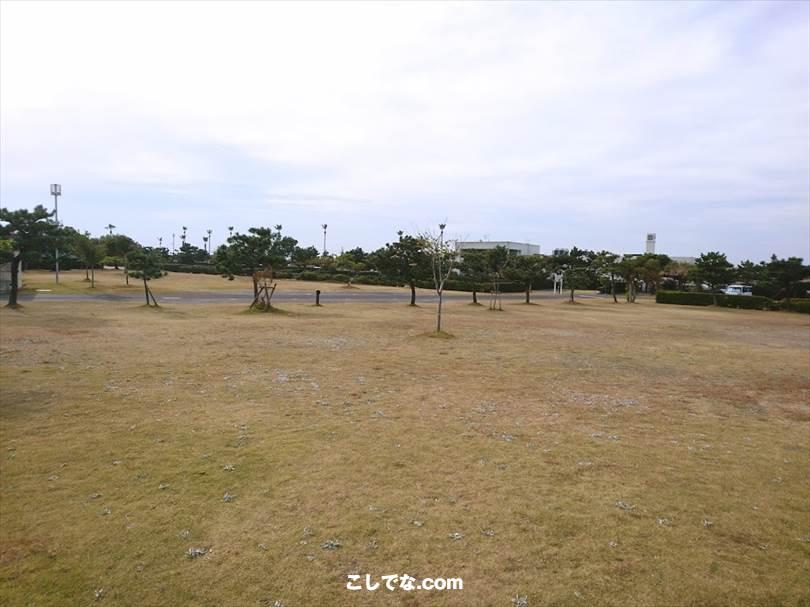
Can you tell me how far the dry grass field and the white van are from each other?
44396mm

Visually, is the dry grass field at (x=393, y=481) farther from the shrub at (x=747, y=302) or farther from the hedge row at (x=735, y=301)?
the shrub at (x=747, y=302)

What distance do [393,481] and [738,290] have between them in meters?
56.6

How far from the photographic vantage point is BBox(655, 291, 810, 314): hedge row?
38219 millimetres

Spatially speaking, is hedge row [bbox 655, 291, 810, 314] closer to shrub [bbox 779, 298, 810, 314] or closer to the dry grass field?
shrub [bbox 779, 298, 810, 314]

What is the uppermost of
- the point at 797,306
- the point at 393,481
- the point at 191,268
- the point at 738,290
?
the point at 738,290

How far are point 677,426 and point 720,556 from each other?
431cm

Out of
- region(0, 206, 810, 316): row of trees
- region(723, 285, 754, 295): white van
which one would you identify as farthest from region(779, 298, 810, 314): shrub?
region(723, 285, 754, 295): white van

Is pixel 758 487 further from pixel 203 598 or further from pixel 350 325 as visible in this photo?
pixel 350 325

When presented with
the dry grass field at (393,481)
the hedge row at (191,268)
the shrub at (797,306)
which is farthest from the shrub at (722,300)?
the hedge row at (191,268)

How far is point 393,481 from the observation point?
594 centimetres

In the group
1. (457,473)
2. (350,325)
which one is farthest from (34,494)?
(350,325)

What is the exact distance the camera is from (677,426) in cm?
848

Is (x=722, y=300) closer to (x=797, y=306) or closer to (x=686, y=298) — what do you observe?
(x=686, y=298)

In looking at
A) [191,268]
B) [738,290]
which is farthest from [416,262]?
[191,268]
